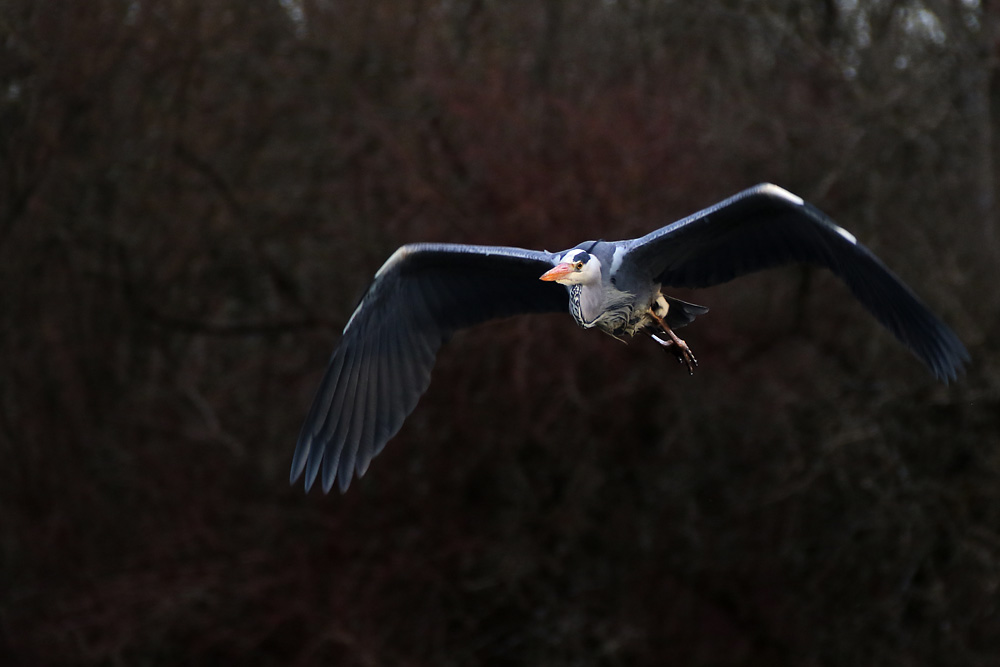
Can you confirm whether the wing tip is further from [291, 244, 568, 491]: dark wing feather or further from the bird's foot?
[291, 244, 568, 491]: dark wing feather

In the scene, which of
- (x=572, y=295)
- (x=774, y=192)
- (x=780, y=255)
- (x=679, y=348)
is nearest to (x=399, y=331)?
(x=572, y=295)

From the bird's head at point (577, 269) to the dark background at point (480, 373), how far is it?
131 inches

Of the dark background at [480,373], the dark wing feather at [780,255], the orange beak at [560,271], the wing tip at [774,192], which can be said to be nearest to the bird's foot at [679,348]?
the dark wing feather at [780,255]

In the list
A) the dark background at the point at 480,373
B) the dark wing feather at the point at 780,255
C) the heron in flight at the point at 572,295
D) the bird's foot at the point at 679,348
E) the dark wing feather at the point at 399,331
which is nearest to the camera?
the dark wing feather at the point at 780,255

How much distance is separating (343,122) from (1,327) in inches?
103

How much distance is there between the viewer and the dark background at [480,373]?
802 centimetres

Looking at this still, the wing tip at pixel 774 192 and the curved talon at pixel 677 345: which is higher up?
the wing tip at pixel 774 192

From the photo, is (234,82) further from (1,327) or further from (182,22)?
(1,327)

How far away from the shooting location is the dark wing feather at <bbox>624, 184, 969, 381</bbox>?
169 inches

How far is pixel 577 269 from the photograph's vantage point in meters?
4.52

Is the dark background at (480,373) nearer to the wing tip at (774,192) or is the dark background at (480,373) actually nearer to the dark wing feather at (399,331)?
the dark wing feather at (399,331)

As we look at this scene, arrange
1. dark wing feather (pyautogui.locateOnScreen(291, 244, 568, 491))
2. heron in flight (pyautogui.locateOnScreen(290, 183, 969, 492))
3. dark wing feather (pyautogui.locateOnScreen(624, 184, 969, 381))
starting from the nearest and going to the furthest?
dark wing feather (pyautogui.locateOnScreen(624, 184, 969, 381)) → heron in flight (pyautogui.locateOnScreen(290, 183, 969, 492)) → dark wing feather (pyautogui.locateOnScreen(291, 244, 568, 491))

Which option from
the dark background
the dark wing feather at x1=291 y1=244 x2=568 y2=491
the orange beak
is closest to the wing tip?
the orange beak

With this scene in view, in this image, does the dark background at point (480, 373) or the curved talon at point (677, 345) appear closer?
the curved talon at point (677, 345)
